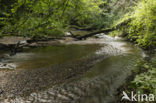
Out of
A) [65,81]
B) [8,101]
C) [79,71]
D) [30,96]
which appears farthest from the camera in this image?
[79,71]

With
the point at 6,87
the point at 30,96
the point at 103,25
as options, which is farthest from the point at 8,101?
the point at 103,25

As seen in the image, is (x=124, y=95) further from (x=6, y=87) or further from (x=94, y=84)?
(x=6, y=87)

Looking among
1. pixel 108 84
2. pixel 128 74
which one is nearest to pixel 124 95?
pixel 108 84

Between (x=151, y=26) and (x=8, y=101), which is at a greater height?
(x=151, y=26)

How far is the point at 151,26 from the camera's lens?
5.70 metres

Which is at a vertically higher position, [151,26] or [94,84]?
[151,26]

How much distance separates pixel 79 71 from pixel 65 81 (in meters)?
1.34

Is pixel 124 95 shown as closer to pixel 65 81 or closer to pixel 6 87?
pixel 65 81

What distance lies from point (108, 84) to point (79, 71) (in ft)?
6.30

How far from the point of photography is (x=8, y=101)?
4.04 metres

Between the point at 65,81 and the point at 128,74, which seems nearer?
the point at 65,81

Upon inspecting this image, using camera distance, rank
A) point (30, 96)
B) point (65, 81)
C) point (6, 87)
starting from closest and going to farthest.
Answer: point (30, 96) → point (6, 87) → point (65, 81)

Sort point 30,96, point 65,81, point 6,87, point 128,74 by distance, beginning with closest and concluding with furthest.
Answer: point 30,96 → point 6,87 → point 65,81 → point 128,74

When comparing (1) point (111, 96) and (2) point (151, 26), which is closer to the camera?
(1) point (111, 96)
